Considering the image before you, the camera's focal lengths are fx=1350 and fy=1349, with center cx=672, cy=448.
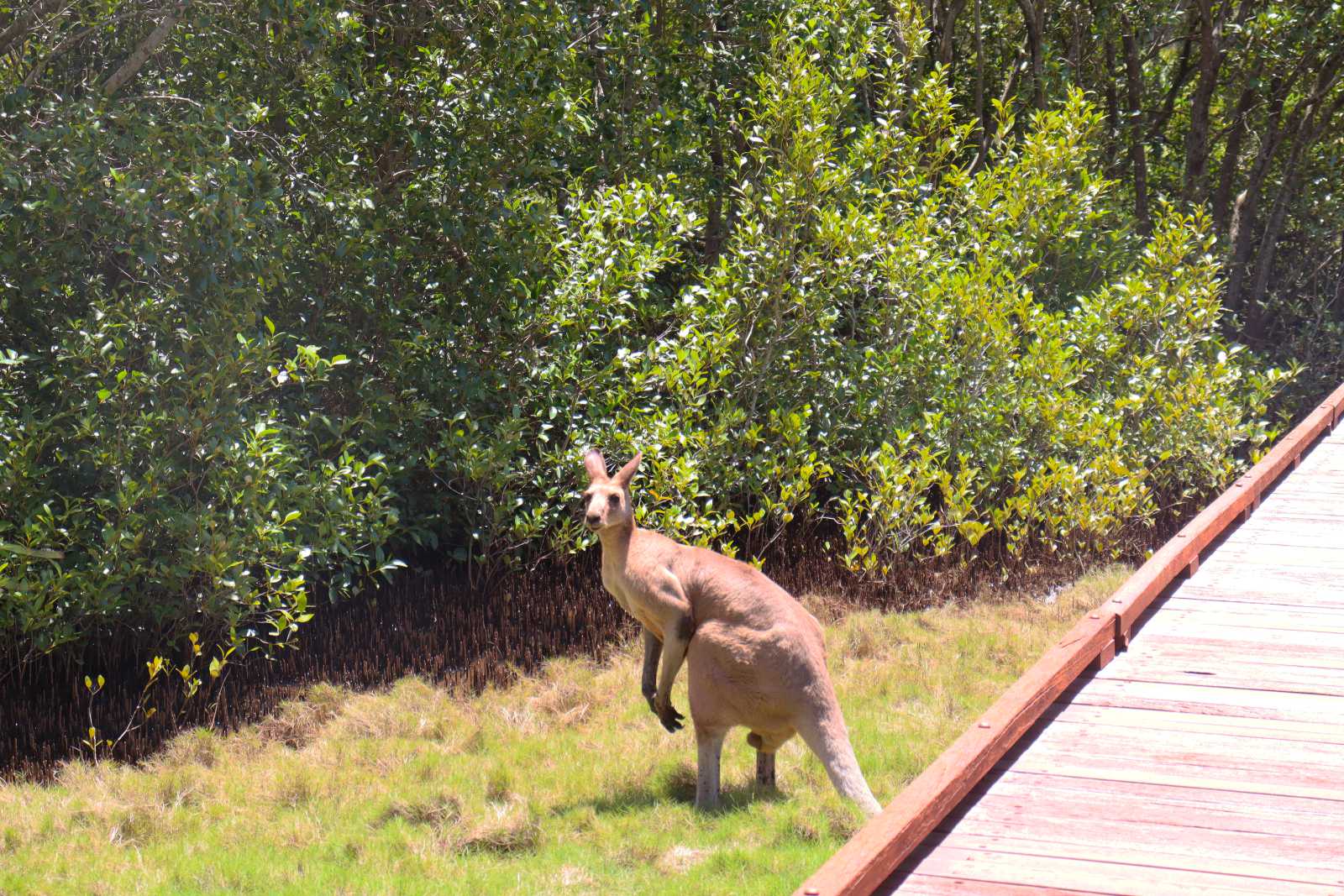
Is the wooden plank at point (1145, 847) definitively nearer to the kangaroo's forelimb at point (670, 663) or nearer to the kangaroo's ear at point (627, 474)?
the kangaroo's forelimb at point (670, 663)

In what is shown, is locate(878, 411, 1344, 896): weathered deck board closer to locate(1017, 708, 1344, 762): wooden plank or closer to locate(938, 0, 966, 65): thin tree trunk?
locate(1017, 708, 1344, 762): wooden plank

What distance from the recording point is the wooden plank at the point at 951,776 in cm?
316

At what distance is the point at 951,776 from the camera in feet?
12.1

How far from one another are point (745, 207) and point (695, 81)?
1.72 meters

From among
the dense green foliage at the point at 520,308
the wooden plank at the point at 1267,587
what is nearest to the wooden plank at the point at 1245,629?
the wooden plank at the point at 1267,587

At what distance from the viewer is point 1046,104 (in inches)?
547

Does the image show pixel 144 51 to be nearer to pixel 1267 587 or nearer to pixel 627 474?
pixel 627 474

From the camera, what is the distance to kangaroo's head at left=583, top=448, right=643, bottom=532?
570 centimetres

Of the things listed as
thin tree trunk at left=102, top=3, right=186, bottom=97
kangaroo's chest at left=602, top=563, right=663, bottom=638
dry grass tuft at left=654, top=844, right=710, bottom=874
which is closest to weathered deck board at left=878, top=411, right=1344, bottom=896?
dry grass tuft at left=654, top=844, right=710, bottom=874

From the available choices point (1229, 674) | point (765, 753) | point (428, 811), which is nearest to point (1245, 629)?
point (1229, 674)

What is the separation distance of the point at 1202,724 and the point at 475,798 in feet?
10.6

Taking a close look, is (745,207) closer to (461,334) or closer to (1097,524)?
(461,334)

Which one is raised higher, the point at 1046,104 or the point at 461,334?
the point at 1046,104

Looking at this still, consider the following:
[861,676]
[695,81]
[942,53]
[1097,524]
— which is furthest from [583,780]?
[942,53]
